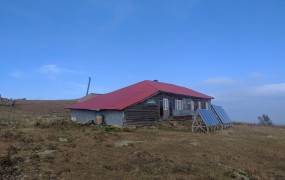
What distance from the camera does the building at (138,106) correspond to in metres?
40.7

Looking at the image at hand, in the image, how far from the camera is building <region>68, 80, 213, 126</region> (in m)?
40.7

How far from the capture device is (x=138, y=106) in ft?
136

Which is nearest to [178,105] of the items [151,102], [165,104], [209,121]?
[165,104]

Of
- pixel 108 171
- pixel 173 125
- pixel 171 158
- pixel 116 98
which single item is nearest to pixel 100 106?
pixel 116 98

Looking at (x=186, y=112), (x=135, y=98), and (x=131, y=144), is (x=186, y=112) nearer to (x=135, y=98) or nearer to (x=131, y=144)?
(x=135, y=98)

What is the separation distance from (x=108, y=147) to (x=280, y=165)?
9242 millimetres

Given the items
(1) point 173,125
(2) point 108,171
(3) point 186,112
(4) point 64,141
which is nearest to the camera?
(2) point 108,171

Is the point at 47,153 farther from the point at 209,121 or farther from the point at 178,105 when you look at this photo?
the point at 178,105

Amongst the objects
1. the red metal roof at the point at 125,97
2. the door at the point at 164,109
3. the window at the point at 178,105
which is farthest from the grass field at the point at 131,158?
the window at the point at 178,105

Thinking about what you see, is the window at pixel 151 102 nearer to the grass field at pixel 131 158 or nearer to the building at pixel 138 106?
the building at pixel 138 106

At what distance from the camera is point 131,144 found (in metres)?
24.2

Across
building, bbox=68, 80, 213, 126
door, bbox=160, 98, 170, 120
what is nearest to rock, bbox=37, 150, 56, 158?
building, bbox=68, 80, 213, 126

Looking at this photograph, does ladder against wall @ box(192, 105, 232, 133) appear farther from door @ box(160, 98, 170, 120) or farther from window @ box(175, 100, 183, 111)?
door @ box(160, 98, 170, 120)

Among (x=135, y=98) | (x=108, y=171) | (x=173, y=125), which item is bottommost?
(x=108, y=171)
